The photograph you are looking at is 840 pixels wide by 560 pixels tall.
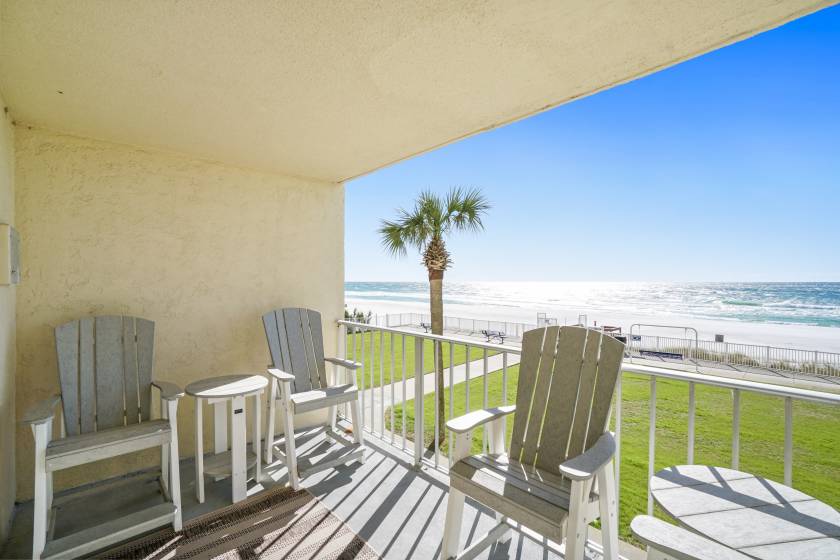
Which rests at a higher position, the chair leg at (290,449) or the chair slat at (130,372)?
the chair slat at (130,372)

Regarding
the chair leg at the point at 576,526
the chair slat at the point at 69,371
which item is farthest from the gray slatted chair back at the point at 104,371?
the chair leg at the point at 576,526

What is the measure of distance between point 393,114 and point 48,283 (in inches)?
110

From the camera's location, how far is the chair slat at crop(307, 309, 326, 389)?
3.38 m

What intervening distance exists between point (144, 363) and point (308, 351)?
1217 mm

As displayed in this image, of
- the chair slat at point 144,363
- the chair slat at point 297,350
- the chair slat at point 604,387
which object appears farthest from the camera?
the chair slat at point 297,350

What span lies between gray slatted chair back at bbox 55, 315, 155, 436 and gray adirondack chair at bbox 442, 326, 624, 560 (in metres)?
2.34

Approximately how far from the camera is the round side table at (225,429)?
2469mm

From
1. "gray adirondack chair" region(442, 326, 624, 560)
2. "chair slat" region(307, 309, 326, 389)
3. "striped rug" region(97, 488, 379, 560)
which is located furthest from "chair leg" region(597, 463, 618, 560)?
"chair slat" region(307, 309, 326, 389)

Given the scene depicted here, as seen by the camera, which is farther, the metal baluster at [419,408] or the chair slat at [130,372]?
the metal baluster at [419,408]

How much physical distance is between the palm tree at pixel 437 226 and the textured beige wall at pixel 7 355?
5.04 m

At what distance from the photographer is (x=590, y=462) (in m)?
1.39

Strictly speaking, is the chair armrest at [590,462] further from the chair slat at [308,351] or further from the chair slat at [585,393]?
the chair slat at [308,351]

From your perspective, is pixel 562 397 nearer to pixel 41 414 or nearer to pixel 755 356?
pixel 41 414

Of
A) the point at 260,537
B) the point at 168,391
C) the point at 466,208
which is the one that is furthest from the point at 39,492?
the point at 466,208
